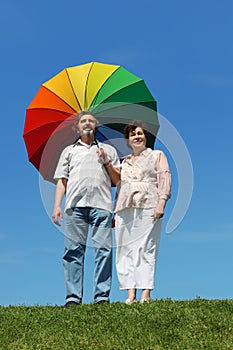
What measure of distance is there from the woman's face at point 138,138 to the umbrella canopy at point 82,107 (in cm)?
20

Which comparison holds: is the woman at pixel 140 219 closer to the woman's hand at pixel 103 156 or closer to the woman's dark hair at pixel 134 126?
the woman's hand at pixel 103 156

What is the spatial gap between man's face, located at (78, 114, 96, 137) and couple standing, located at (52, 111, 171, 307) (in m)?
0.01

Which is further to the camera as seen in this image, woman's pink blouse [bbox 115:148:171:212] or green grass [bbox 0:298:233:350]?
woman's pink blouse [bbox 115:148:171:212]

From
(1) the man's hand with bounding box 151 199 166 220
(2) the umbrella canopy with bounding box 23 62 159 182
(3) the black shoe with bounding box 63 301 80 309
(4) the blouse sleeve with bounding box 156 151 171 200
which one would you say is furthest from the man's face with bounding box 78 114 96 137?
(3) the black shoe with bounding box 63 301 80 309

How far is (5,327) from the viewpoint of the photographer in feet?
34.2

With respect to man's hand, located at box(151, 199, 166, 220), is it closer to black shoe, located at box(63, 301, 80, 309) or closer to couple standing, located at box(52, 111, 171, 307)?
couple standing, located at box(52, 111, 171, 307)

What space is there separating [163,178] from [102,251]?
1.37 meters

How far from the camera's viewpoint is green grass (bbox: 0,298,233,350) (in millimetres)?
9078

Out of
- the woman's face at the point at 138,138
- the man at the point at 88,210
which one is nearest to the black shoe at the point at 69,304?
the man at the point at 88,210

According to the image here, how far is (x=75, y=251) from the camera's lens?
35.2ft

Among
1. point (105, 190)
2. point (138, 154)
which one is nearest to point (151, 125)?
point (138, 154)

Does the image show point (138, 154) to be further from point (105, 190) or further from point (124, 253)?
point (124, 253)

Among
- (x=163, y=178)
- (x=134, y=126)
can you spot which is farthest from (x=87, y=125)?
(x=163, y=178)

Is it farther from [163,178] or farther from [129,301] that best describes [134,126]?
[129,301]
